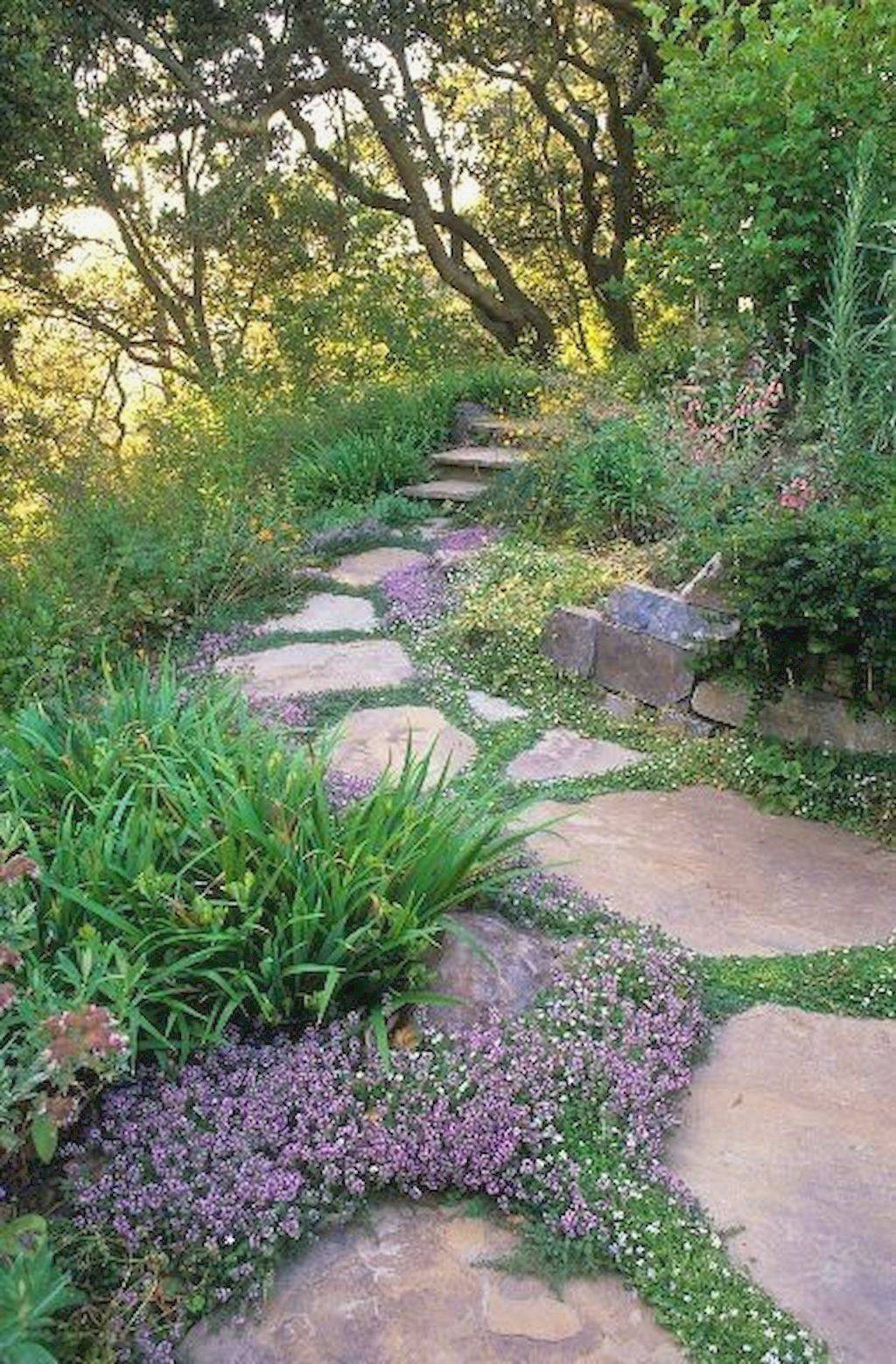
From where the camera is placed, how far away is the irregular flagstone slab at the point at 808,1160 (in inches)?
69.6

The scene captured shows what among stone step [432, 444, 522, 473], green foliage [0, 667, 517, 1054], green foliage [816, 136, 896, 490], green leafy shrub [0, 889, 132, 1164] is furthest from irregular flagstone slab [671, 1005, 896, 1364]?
stone step [432, 444, 522, 473]

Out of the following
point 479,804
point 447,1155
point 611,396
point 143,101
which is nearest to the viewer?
point 447,1155

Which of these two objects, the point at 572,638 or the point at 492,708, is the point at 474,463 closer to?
the point at 572,638

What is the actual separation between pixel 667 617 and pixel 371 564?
7.06 ft

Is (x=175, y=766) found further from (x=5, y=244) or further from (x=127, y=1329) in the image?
(x=5, y=244)

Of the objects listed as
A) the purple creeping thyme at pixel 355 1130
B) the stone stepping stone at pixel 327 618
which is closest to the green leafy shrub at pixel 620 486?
the stone stepping stone at pixel 327 618

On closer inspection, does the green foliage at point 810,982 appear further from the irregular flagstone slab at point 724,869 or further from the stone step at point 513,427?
the stone step at point 513,427

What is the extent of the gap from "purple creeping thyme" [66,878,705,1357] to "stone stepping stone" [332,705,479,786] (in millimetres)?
1333

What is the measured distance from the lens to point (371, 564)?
578cm

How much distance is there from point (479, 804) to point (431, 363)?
303 inches

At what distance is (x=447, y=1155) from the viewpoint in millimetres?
1952

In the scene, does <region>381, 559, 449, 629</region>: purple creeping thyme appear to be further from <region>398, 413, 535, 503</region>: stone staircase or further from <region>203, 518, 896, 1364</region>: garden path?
<region>203, 518, 896, 1364</region>: garden path

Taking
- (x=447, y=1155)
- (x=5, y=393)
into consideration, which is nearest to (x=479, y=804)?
(x=447, y=1155)

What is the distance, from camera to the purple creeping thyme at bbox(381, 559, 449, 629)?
4.94 meters
